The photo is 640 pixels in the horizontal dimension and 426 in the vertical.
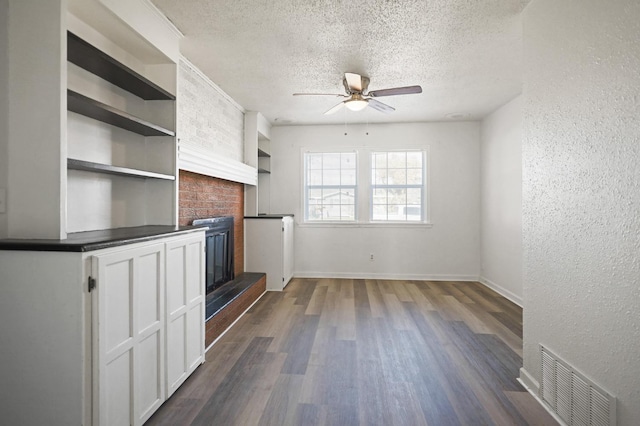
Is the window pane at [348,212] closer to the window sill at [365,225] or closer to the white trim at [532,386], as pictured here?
the window sill at [365,225]

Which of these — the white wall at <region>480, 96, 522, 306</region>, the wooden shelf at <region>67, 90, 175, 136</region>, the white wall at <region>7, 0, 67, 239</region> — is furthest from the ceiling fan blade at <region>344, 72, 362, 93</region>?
the white wall at <region>480, 96, 522, 306</region>

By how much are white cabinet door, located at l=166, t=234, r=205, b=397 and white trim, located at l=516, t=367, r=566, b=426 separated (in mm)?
2304

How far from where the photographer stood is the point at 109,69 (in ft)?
7.18

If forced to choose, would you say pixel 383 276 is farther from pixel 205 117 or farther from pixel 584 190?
pixel 584 190

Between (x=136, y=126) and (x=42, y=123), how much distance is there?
82 cm

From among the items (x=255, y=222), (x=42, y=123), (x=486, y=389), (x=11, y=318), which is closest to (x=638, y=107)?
(x=486, y=389)

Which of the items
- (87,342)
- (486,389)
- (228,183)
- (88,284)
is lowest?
(486,389)

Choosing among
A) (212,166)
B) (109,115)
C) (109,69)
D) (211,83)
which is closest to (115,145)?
(109,115)

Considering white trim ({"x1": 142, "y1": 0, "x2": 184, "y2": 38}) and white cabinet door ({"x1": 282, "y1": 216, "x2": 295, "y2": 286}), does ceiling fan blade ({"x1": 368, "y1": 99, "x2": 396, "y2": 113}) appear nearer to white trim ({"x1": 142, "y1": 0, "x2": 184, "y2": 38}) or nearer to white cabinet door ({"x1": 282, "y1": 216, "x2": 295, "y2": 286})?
white trim ({"x1": 142, "y1": 0, "x2": 184, "y2": 38})

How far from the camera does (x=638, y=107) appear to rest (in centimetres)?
142

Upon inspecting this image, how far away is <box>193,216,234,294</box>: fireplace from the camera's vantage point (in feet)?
12.3

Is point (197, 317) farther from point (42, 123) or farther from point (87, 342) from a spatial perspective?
point (42, 123)

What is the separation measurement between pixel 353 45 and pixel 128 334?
2.74 m

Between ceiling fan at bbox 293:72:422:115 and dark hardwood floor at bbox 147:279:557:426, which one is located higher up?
ceiling fan at bbox 293:72:422:115
